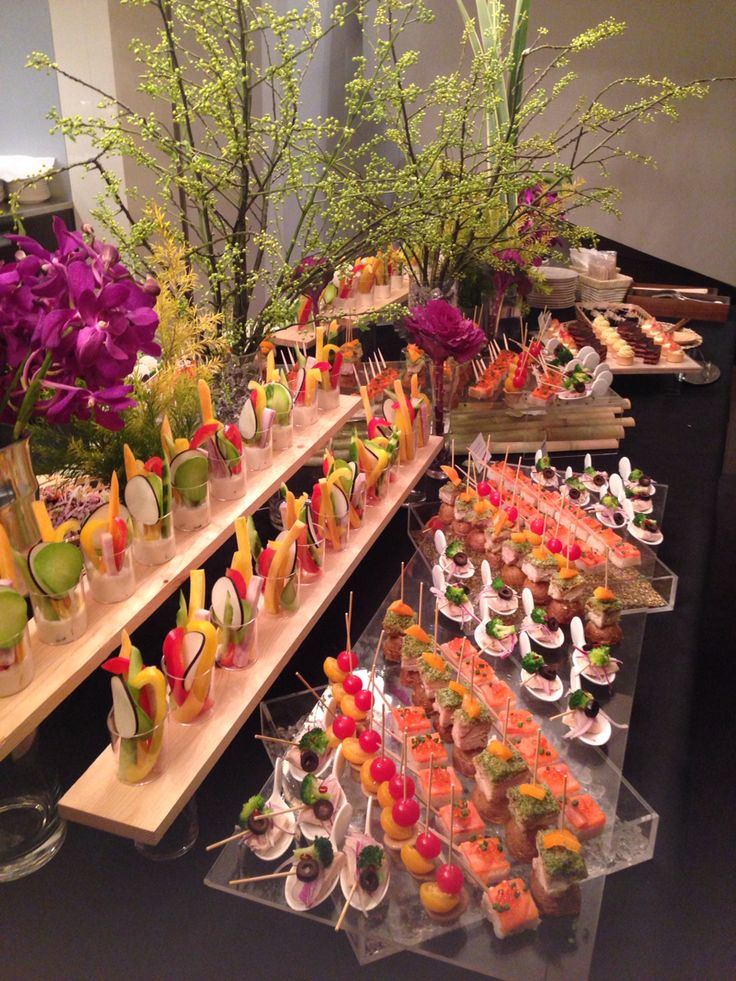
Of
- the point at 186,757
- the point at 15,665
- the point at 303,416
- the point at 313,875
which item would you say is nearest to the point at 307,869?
the point at 313,875

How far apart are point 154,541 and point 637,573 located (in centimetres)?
A: 104

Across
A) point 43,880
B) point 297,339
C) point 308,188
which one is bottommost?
point 43,880

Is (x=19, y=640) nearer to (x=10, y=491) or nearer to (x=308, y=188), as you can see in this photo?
(x=10, y=491)

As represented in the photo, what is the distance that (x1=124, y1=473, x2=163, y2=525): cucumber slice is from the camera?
46.1 inches

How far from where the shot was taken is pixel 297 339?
8.00ft

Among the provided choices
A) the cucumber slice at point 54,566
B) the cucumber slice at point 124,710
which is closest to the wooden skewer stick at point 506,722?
the cucumber slice at point 124,710

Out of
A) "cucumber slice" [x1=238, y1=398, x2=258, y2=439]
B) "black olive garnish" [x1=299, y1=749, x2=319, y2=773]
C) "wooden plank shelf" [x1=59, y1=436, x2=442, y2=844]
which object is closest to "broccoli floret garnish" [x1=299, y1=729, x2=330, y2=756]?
"black olive garnish" [x1=299, y1=749, x2=319, y2=773]

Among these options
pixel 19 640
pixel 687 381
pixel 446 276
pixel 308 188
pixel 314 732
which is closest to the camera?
pixel 19 640

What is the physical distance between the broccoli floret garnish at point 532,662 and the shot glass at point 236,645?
0.49 metres

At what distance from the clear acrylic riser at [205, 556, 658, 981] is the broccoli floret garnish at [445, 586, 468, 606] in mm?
210

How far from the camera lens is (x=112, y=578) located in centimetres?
112

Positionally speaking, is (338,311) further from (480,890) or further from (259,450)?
(480,890)

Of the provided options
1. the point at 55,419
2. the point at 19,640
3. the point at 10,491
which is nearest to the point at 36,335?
the point at 55,419

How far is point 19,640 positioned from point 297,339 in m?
1.63
